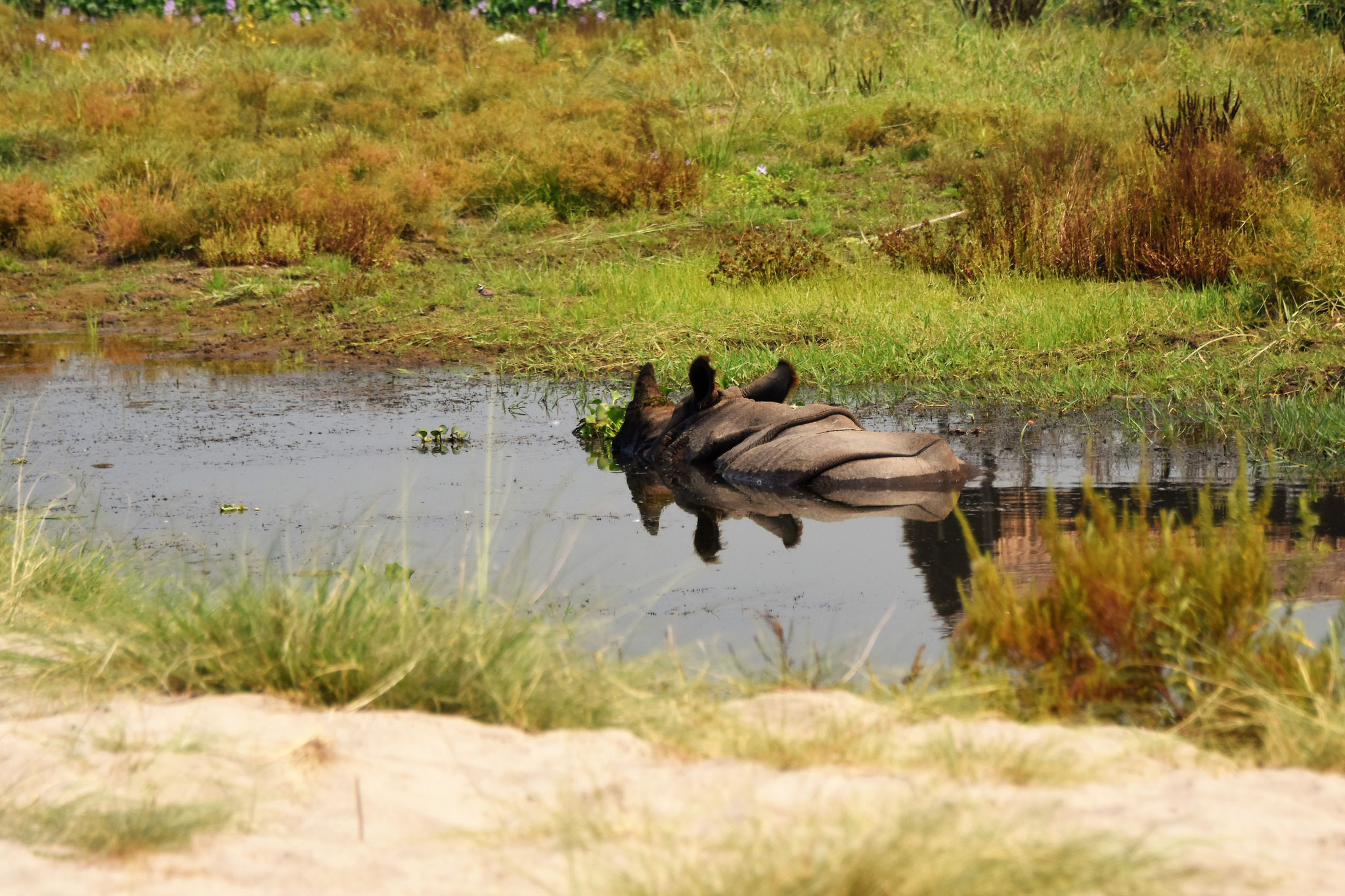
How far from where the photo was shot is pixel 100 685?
13.7 feet

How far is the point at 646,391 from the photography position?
8.52 meters

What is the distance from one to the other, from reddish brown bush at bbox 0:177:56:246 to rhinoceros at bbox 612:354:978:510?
8469 millimetres

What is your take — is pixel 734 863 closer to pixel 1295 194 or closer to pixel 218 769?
pixel 218 769

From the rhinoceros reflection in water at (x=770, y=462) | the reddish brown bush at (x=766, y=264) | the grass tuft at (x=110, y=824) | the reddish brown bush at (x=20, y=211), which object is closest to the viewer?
the grass tuft at (x=110, y=824)

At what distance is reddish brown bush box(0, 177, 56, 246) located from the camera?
565 inches

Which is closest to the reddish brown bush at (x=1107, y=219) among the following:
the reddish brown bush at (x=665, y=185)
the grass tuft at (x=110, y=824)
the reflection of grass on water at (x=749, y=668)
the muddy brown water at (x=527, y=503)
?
the reddish brown bush at (x=665, y=185)

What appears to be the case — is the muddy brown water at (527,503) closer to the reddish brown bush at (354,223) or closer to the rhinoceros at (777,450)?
the rhinoceros at (777,450)

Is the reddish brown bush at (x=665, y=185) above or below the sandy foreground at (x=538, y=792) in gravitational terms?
above

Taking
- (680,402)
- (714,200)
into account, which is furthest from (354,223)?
(680,402)

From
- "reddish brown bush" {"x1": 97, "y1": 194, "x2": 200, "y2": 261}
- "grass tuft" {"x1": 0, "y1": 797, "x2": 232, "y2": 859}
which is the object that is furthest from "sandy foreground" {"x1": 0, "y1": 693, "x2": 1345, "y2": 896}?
"reddish brown bush" {"x1": 97, "y1": 194, "x2": 200, "y2": 261}

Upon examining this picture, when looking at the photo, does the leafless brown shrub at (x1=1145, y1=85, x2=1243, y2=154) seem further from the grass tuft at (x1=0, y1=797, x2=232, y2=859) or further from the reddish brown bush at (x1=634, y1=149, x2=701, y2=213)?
the grass tuft at (x1=0, y1=797, x2=232, y2=859)

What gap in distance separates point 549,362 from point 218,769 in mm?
7360

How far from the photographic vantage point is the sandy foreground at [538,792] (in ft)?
9.91

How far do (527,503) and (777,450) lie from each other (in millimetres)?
1331
